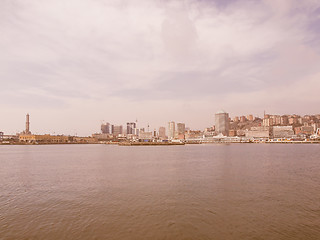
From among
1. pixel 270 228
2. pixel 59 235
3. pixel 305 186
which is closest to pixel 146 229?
Result: pixel 59 235

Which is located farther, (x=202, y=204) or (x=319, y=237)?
(x=202, y=204)

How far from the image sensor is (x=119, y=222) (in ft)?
48.1

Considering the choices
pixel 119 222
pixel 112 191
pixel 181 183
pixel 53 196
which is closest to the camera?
pixel 119 222

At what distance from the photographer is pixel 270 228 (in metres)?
13.6

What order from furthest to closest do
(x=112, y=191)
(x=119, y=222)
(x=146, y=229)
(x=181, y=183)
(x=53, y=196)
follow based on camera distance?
(x=181, y=183) → (x=112, y=191) → (x=53, y=196) → (x=119, y=222) → (x=146, y=229)

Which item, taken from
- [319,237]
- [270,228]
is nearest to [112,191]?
[270,228]

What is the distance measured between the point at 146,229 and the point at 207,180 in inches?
645

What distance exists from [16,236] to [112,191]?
423 inches

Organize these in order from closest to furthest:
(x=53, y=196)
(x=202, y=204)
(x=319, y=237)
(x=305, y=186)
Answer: (x=319, y=237)
(x=202, y=204)
(x=53, y=196)
(x=305, y=186)

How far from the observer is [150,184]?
86.0ft

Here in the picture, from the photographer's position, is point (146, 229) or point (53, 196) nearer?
point (146, 229)

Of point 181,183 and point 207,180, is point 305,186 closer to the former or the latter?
point 207,180

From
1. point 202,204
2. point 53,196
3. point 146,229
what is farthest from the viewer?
point 53,196

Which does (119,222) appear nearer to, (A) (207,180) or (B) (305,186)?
(A) (207,180)
